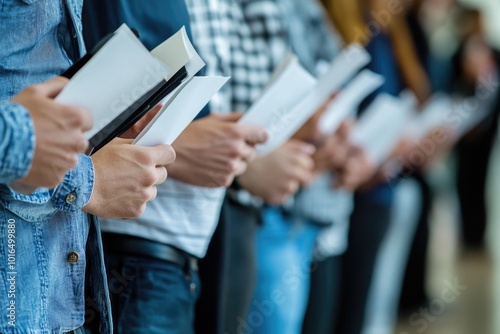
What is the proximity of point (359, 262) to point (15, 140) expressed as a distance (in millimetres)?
1693

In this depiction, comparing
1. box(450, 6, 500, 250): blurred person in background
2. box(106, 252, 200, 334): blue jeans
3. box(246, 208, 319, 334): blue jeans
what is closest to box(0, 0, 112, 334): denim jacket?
box(106, 252, 200, 334): blue jeans

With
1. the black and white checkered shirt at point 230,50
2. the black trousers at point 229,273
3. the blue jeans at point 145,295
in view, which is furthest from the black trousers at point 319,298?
the blue jeans at point 145,295

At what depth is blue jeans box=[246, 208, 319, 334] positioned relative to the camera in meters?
1.81

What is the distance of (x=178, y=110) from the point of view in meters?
1.08

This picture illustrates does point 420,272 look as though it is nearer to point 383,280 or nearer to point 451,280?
point 383,280

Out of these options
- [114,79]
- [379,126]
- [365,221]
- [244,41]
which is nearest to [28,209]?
[114,79]

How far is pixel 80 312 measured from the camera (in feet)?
3.42

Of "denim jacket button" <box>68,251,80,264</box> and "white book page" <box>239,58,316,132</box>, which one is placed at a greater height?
"white book page" <box>239,58,316,132</box>

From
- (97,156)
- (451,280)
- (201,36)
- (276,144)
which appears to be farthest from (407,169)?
(97,156)

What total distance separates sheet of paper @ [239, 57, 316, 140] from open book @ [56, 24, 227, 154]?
1.25 feet

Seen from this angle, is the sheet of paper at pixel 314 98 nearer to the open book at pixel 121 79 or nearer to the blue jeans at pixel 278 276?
the blue jeans at pixel 278 276

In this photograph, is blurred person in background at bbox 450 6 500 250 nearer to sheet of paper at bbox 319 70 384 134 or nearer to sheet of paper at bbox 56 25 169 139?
sheet of paper at bbox 319 70 384 134

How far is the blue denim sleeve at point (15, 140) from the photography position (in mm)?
845

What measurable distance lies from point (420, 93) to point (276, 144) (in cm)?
123
